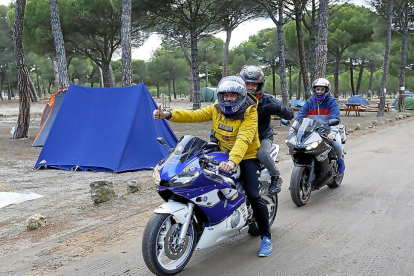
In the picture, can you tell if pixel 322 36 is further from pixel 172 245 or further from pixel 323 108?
pixel 172 245

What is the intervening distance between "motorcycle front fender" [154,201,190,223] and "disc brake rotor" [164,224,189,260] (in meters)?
0.11

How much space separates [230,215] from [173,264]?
658 millimetres

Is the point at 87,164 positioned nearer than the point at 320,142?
No

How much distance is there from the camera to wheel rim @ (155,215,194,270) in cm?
317

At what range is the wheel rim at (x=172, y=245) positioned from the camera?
317 cm

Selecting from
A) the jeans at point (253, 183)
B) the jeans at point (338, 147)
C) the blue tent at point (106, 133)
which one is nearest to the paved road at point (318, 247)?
the jeans at point (253, 183)

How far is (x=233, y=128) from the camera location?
12.0 ft

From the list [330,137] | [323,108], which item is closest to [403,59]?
[323,108]

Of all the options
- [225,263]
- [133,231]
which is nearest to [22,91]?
[133,231]

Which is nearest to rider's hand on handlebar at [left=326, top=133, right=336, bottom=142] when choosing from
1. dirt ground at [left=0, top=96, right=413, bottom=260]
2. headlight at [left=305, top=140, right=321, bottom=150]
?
headlight at [left=305, top=140, right=321, bottom=150]

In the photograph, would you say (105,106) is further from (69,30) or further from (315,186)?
(69,30)

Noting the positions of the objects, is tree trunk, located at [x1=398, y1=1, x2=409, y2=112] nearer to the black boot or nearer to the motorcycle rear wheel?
the motorcycle rear wheel

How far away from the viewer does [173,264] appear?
3.31 meters

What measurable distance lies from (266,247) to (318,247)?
0.57m
